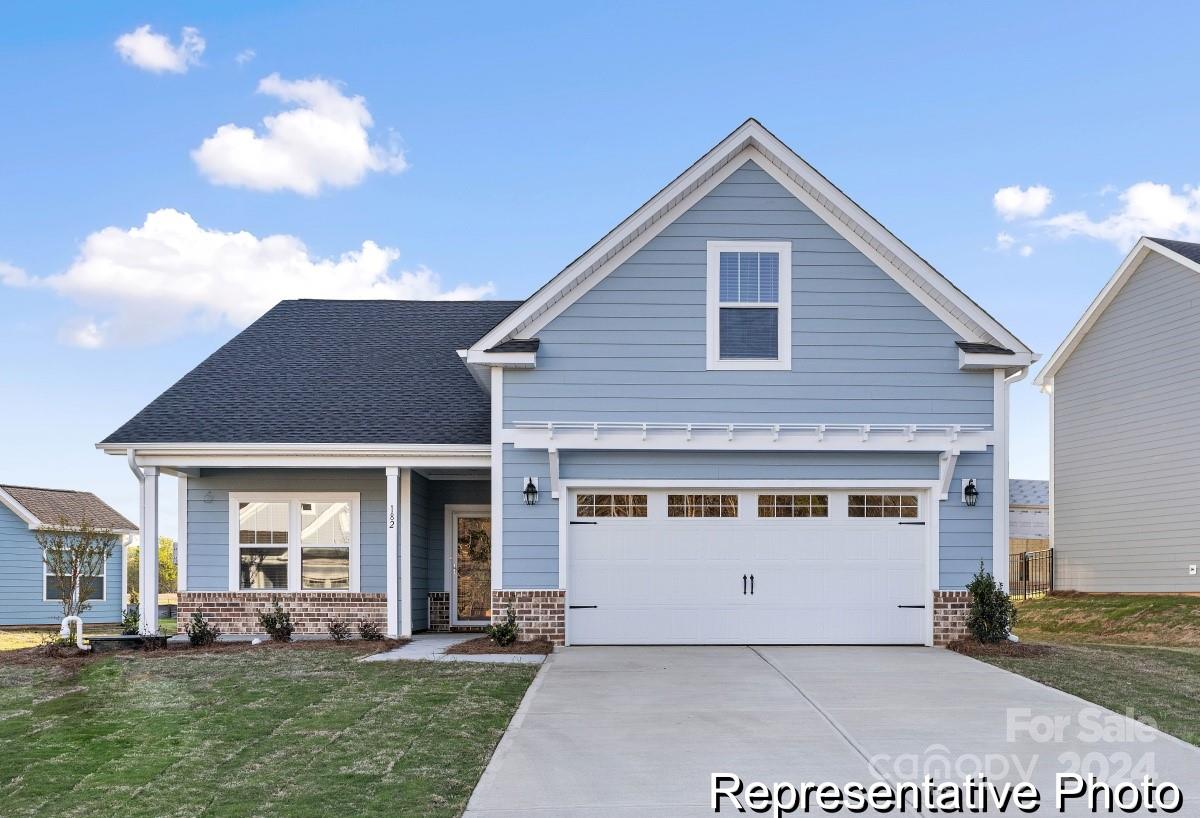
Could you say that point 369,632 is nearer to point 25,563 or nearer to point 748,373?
point 748,373

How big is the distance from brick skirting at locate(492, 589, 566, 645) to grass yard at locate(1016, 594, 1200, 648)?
913 centimetres

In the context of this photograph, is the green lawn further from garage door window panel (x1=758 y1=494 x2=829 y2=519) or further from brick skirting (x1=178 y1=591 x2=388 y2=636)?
garage door window panel (x1=758 y1=494 x2=829 y2=519)

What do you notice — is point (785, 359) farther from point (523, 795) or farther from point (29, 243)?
point (29, 243)

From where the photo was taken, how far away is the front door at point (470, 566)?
1784 centimetres

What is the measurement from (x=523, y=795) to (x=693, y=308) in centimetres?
888

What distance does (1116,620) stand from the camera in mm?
20188

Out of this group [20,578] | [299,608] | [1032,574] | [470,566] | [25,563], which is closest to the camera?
[299,608]

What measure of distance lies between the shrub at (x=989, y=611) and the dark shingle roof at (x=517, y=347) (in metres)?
6.54

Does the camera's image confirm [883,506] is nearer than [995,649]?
No

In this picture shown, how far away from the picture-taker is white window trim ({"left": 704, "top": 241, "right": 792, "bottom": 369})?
576 inches

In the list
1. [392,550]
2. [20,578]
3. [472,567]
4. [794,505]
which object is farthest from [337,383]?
[20,578]

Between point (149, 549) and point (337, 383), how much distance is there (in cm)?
378

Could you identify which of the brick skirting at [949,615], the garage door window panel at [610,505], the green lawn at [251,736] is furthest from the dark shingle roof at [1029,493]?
the green lawn at [251,736]

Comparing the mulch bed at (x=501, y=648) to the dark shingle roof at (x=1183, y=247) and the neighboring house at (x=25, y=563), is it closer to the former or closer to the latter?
the dark shingle roof at (x=1183, y=247)
